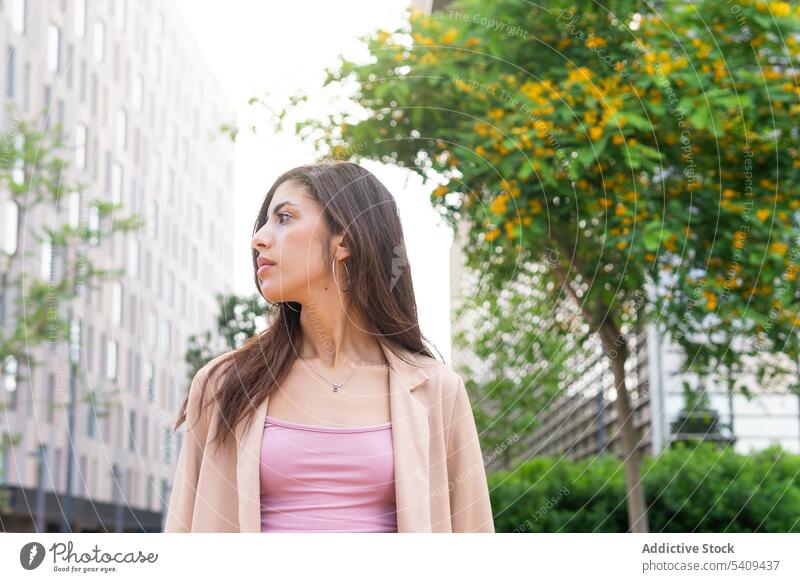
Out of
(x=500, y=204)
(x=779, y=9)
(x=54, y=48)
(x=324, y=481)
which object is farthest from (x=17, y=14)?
(x=324, y=481)

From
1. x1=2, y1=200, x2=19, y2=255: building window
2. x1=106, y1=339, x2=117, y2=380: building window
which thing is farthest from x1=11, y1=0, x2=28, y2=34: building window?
x1=106, y1=339, x2=117, y2=380: building window

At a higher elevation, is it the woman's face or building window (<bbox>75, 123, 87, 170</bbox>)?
building window (<bbox>75, 123, 87, 170</bbox>)

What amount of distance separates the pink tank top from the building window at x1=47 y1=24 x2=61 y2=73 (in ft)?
64.7

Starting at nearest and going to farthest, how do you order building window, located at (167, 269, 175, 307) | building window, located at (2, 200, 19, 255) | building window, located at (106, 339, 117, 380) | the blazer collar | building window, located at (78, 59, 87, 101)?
the blazer collar < building window, located at (167, 269, 175, 307) < building window, located at (2, 200, 19, 255) < building window, located at (106, 339, 117, 380) < building window, located at (78, 59, 87, 101)

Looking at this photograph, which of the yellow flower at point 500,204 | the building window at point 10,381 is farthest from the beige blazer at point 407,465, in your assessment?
the building window at point 10,381

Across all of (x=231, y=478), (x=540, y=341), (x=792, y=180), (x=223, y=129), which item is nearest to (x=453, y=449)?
(x=231, y=478)

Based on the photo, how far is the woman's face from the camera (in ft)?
7.07

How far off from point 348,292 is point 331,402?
0.88 feet

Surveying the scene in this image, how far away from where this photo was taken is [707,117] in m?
5.63

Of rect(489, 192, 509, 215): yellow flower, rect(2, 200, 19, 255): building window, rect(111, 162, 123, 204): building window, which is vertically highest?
rect(111, 162, 123, 204): building window

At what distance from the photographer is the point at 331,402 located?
214 centimetres

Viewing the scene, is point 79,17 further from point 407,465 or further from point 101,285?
point 407,465

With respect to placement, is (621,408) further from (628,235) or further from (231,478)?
(231,478)

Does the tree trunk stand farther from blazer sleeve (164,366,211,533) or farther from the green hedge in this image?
blazer sleeve (164,366,211,533)
